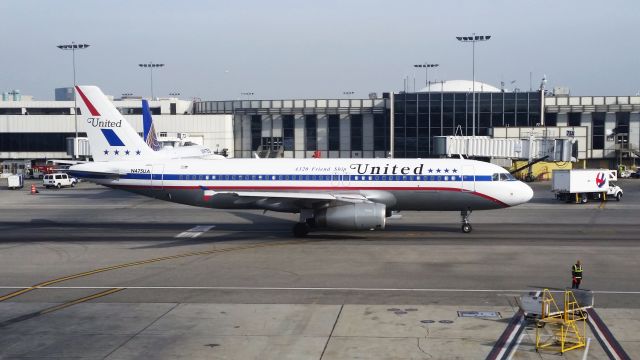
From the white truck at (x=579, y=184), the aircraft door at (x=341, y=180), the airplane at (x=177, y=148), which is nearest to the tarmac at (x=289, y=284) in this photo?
the aircraft door at (x=341, y=180)

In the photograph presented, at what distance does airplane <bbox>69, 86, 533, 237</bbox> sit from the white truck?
21892 mm

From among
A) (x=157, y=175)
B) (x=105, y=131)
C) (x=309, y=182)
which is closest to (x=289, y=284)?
(x=309, y=182)

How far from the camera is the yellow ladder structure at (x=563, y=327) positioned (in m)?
19.2

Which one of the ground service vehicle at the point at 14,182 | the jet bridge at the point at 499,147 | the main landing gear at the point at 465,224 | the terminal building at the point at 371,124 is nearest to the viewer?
the main landing gear at the point at 465,224

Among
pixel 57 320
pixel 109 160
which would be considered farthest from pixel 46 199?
pixel 57 320

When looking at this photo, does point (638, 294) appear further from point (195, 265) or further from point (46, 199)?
point (46, 199)

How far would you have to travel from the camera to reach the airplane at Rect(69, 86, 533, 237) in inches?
1590

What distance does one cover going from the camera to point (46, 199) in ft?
219

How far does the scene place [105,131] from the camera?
44125 millimetres

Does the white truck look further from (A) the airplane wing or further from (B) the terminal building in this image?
(B) the terminal building

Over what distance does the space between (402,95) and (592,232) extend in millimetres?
66079

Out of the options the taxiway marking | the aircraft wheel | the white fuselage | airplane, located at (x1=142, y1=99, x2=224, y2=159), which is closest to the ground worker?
the white fuselage

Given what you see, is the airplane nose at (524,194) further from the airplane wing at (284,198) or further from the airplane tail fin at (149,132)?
the airplane tail fin at (149,132)

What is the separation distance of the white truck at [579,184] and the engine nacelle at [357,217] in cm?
3023
